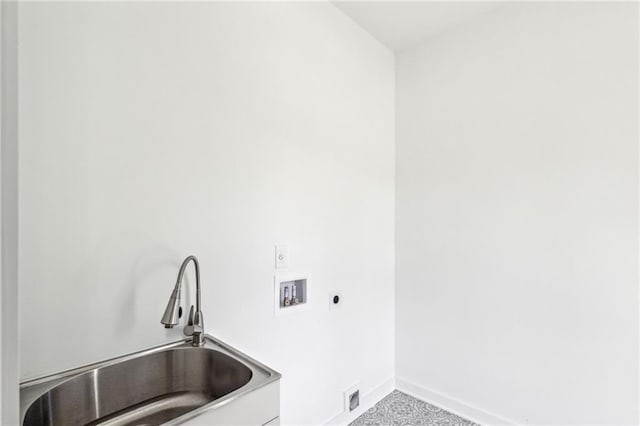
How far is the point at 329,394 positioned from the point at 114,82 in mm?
1969

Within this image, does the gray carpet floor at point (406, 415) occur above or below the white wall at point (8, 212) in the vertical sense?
below

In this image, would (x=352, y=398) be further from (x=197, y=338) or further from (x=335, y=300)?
(x=197, y=338)

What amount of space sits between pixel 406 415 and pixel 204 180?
79.5 inches

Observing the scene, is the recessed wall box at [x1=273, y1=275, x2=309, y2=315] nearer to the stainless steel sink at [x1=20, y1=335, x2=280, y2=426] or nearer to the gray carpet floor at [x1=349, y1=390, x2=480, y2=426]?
the stainless steel sink at [x1=20, y1=335, x2=280, y2=426]

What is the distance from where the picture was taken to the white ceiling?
2.03m

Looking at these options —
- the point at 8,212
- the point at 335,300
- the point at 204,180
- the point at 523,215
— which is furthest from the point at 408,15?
the point at 8,212

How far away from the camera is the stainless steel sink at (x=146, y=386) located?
38.0 inches

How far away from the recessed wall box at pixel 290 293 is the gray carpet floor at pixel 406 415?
3.17ft

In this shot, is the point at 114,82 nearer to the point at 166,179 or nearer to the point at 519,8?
the point at 166,179

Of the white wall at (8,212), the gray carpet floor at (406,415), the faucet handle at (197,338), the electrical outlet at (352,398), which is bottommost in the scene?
the gray carpet floor at (406,415)

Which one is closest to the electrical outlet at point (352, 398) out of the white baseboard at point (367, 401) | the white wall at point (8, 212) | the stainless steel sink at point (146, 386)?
the white baseboard at point (367, 401)

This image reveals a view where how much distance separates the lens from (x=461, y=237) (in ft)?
7.25

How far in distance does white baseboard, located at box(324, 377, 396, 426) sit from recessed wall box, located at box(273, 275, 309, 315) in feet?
2.62

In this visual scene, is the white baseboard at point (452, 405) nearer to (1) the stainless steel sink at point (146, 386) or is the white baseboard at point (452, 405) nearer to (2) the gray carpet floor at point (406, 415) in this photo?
(2) the gray carpet floor at point (406, 415)
